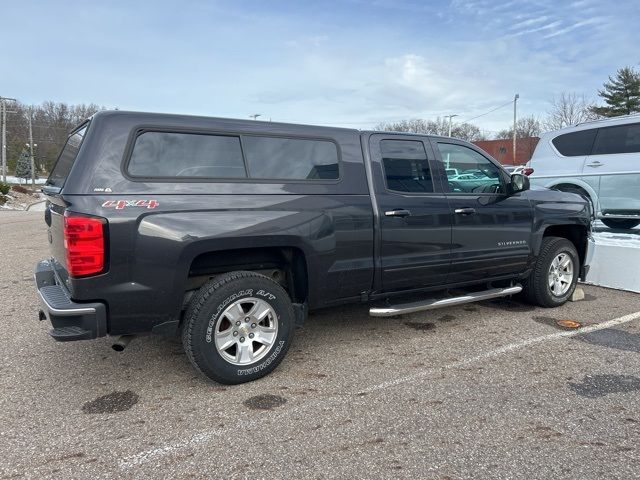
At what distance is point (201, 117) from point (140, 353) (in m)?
2.14

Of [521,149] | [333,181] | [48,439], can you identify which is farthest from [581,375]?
[521,149]

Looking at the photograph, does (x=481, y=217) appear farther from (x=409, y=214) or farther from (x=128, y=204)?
(x=128, y=204)

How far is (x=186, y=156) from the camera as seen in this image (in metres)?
3.47

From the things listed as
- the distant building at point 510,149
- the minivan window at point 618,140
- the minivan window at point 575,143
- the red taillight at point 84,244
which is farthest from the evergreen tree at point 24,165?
the red taillight at point 84,244

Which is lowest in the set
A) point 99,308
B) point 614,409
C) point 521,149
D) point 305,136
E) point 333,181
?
point 614,409

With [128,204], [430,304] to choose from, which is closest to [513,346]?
[430,304]

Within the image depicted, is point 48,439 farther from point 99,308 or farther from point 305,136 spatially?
point 305,136

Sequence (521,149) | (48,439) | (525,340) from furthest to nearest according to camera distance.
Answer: (521,149)
(525,340)
(48,439)

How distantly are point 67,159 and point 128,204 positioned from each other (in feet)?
3.27

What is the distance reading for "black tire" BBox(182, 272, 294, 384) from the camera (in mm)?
3426

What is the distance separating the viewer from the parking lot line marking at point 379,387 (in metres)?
2.74

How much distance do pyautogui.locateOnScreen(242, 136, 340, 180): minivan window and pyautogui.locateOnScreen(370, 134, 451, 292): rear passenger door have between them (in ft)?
1.46

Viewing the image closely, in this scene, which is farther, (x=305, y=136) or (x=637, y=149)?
(x=637, y=149)

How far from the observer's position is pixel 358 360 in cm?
415
